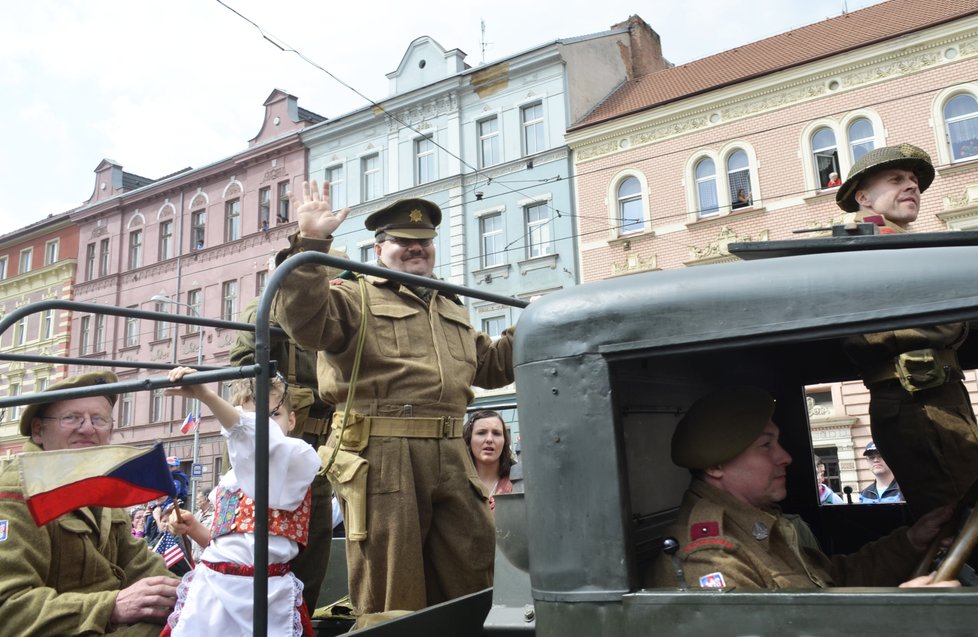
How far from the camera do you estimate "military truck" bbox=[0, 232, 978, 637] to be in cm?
141

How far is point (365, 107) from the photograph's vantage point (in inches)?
1019

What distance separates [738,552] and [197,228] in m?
32.0

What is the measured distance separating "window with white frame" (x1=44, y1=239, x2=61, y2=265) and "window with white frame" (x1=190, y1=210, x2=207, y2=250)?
907 centimetres

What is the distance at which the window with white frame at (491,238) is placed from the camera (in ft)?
74.9

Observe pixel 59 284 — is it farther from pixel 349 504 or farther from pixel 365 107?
pixel 349 504

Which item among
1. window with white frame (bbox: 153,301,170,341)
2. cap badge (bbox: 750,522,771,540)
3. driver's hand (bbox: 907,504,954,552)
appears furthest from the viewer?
window with white frame (bbox: 153,301,170,341)

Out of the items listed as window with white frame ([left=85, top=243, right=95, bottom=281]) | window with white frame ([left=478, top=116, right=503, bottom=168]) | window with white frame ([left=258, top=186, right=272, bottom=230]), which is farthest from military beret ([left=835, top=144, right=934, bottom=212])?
window with white frame ([left=85, top=243, right=95, bottom=281])

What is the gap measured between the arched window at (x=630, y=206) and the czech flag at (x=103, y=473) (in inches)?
753

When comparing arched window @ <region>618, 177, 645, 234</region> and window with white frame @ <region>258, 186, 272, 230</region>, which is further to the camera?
→ window with white frame @ <region>258, 186, 272, 230</region>

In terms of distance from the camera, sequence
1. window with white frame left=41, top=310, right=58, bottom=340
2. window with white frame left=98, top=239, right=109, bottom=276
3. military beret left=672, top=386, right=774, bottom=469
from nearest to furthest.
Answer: military beret left=672, top=386, right=774, bottom=469 < window with white frame left=98, top=239, right=109, bottom=276 < window with white frame left=41, top=310, right=58, bottom=340

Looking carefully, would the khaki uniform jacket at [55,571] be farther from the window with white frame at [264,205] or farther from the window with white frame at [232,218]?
the window with white frame at [232,218]

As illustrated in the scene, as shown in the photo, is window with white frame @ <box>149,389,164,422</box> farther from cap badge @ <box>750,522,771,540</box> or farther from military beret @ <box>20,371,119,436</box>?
cap badge @ <box>750,522,771,540</box>

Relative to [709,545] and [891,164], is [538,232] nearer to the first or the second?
[891,164]

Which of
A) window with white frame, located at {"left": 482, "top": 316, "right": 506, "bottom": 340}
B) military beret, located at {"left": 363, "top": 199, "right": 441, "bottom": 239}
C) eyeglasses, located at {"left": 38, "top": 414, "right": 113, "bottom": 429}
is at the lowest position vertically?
eyeglasses, located at {"left": 38, "top": 414, "right": 113, "bottom": 429}
